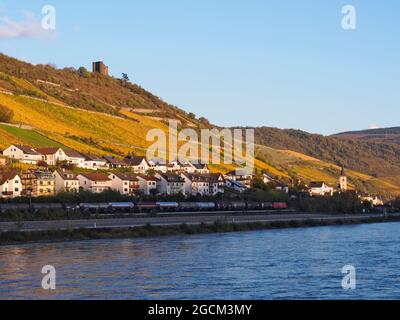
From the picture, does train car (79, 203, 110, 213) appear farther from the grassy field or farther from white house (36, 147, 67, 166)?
the grassy field

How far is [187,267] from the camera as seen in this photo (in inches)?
1658

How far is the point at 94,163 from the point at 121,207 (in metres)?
28.6

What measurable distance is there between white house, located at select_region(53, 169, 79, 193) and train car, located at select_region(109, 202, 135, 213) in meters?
8.50

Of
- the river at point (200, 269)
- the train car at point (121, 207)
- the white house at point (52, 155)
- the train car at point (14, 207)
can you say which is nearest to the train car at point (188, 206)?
the train car at point (121, 207)

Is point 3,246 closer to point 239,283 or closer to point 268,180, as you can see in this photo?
point 239,283

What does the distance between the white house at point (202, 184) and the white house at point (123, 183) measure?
12985mm

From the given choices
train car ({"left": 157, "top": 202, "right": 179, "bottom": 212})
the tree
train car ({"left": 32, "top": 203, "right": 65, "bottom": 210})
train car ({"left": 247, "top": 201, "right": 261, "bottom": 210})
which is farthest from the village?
the tree

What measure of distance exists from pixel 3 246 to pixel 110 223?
20.8 metres

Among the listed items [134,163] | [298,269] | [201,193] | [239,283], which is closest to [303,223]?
[201,193]

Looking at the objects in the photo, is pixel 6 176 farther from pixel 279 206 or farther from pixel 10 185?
pixel 279 206

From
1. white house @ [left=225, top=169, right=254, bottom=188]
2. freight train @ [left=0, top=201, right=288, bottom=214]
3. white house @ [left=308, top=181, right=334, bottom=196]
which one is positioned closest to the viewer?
freight train @ [left=0, top=201, right=288, bottom=214]

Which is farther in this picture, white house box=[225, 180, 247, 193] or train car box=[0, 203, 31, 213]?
white house box=[225, 180, 247, 193]

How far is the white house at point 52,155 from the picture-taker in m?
116

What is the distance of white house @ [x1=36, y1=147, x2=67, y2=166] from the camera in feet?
379
